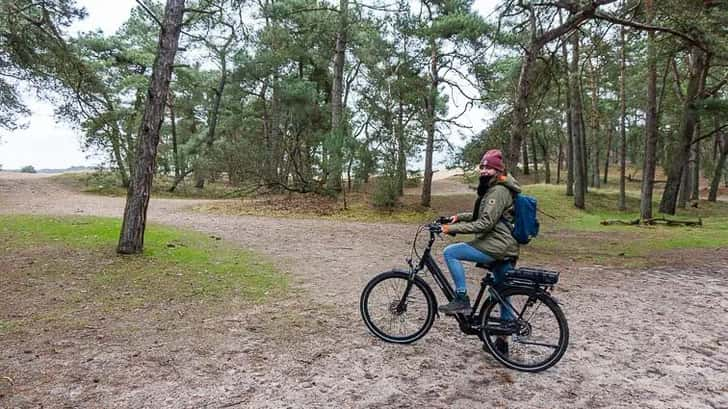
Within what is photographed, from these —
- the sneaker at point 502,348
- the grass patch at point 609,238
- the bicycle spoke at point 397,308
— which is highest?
the bicycle spoke at point 397,308

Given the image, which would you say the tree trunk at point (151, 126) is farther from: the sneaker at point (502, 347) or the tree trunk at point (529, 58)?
the tree trunk at point (529, 58)

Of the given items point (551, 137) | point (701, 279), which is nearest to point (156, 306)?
point (701, 279)

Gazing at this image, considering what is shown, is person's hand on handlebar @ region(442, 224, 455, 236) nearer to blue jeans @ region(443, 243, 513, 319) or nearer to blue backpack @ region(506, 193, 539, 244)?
blue jeans @ region(443, 243, 513, 319)

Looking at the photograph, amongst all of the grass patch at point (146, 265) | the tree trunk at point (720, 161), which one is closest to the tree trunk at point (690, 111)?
the tree trunk at point (720, 161)

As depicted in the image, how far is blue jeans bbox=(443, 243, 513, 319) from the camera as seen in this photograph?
10.7ft

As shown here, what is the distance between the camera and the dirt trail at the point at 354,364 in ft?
8.93

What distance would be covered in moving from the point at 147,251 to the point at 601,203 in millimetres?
19910

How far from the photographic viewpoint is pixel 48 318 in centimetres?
404

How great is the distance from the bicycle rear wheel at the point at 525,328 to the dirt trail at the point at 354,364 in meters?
0.12

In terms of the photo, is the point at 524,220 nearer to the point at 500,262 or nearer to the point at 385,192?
the point at 500,262

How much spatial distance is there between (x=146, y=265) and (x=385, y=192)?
30.7ft

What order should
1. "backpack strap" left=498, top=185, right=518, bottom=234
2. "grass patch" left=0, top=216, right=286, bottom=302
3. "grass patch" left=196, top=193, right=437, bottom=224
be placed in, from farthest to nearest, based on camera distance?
"grass patch" left=196, top=193, right=437, bottom=224 < "grass patch" left=0, top=216, right=286, bottom=302 < "backpack strap" left=498, top=185, right=518, bottom=234

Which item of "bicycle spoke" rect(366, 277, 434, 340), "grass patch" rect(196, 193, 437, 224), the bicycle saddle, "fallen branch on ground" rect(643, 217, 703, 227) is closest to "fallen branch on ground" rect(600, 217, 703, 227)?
"fallen branch on ground" rect(643, 217, 703, 227)

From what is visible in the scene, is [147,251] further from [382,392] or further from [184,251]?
[382,392]
